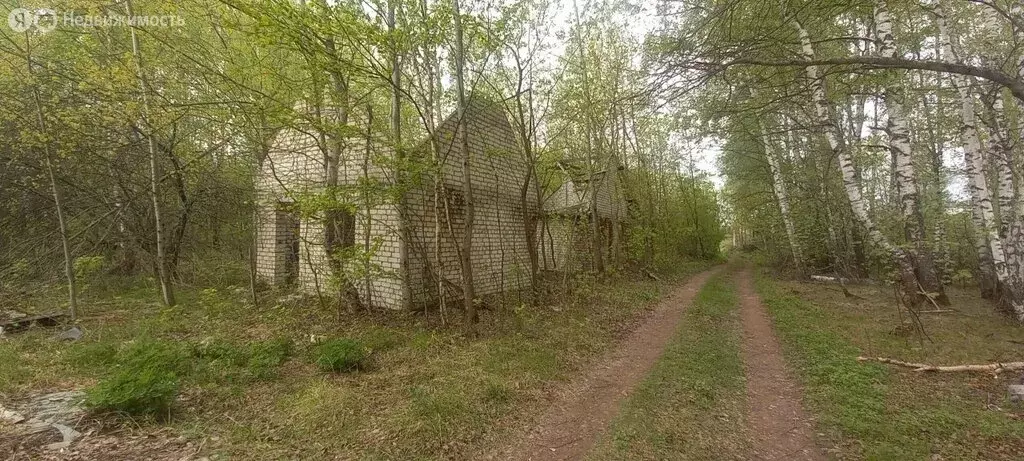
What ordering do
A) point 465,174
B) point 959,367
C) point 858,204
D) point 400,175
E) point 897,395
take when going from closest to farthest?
point 897,395 < point 959,367 < point 400,175 < point 465,174 < point 858,204

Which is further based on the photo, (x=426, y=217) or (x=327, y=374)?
(x=426, y=217)

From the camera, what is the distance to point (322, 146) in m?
6.34

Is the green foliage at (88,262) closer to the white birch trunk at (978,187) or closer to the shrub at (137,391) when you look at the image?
the shrub at (137,391)

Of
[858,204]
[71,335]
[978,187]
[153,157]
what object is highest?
[153,157]

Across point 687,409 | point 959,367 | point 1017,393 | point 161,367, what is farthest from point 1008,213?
point 161,367

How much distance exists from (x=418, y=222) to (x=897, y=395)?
7104 millimetres

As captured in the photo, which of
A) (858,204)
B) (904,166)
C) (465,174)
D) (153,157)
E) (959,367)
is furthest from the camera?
(858,204)

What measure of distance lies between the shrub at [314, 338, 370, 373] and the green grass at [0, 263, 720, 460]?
10 centimetres

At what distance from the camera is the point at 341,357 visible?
4.84m

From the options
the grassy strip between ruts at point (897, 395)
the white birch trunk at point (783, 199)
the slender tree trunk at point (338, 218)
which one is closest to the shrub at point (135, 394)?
the slender tree trunk at point (338, 218)

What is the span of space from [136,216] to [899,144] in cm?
1564

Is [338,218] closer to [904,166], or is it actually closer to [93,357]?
[93,357]

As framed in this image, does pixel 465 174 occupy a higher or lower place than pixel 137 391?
higher

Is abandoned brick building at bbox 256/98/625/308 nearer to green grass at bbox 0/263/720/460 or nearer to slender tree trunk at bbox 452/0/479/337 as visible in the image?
slender tree trunk at bbox 452/0/479/337
